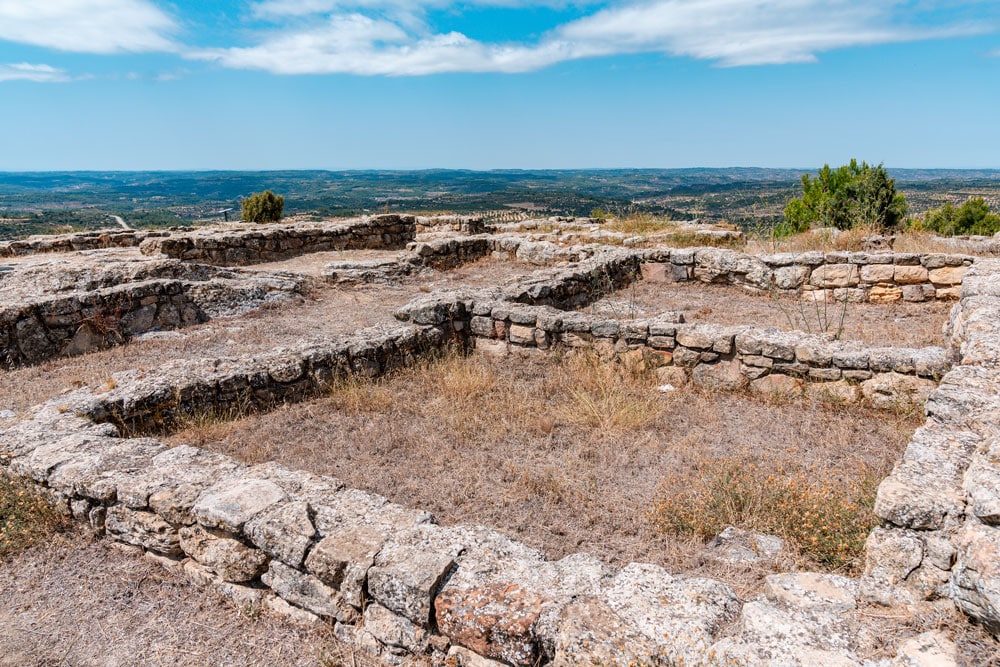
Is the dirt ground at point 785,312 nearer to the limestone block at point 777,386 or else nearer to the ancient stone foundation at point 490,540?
the ancient stone foundation at point 490,540

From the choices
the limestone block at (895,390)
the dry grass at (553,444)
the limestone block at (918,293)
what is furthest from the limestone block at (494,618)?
the limestone block at (918,293)

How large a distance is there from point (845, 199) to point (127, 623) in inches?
839

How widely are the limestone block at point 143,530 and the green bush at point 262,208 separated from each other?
2105cm

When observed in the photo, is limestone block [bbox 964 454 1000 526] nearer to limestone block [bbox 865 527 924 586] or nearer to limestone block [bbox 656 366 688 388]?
limestone block [bbox 865 527 924 586]

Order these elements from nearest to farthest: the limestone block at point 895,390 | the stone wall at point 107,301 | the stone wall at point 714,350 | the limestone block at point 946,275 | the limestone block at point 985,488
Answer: the limestone block at point 985,488
the limestone block at point 895,390
the stone wall at point 714,350
the stone wall at point 107,301
the limestone block at point 946,275

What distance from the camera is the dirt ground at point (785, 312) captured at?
7684 millimetres

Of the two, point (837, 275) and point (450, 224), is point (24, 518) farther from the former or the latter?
point (450, 224)

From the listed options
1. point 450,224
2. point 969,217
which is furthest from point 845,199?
point 450,224

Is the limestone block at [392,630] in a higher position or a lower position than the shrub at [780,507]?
lower

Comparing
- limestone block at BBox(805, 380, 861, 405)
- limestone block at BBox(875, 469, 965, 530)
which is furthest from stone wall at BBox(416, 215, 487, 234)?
limestone block at BBox(875, 469, 965, 530)

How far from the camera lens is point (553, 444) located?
16.5 ft

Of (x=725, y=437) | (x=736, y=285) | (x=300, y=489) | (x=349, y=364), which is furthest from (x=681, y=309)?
(x=300, y=489)

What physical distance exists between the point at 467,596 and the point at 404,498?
1.65 metres

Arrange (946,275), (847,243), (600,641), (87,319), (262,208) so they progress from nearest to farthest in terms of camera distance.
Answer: (600,641), (87,319), (946,275), (847,243), (262,208)
